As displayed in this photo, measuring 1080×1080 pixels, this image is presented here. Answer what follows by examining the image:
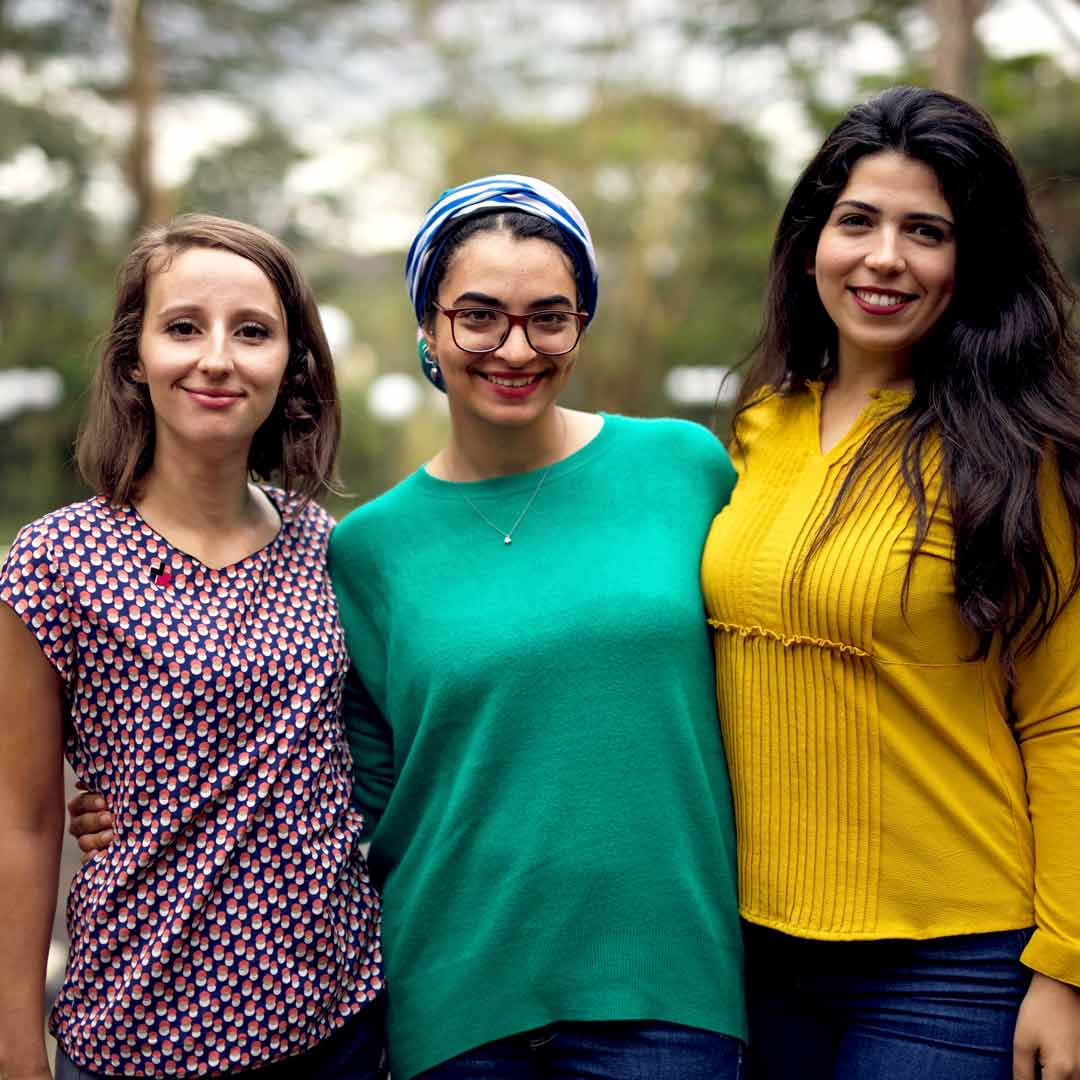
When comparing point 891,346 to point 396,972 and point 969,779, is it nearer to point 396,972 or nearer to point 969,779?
point 969,779

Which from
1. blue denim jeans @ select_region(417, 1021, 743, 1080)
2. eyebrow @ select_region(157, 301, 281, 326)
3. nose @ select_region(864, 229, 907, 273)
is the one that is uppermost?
nose @ select_region(864, 229, 907, 273)

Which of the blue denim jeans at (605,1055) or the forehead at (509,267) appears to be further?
the forehead at (509,267)

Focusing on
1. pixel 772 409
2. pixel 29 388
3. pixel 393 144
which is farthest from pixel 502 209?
pixel 393 144

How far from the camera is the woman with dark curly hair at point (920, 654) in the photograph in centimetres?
201

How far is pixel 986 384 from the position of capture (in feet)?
6.97

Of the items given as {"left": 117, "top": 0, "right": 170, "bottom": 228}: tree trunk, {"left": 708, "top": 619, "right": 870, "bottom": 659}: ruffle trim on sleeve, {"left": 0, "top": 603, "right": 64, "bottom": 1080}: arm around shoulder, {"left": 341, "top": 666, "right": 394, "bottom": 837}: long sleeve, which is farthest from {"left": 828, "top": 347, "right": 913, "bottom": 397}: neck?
{"left": 117, "top": 0, "right": 170, "bottom": 228}: tree trunk

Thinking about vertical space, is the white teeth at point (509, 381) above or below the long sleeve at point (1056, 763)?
above

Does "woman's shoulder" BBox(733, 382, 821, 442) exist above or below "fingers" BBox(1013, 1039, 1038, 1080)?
above

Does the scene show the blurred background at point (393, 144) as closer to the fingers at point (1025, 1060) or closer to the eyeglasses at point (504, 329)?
the eyeglasses at point (504, 329)

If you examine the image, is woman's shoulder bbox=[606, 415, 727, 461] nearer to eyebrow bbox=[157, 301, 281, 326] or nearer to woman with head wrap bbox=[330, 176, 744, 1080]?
woman with head wrap bbox=[330, 176, 744, 1080]

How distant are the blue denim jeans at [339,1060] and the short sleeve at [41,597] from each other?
2.11ft

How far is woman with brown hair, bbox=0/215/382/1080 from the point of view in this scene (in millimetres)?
2016

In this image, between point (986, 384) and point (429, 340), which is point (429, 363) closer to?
point (429, 340)

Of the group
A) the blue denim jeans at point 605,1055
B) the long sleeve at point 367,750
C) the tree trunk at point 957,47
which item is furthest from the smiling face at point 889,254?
the tree trunk at point 957,47
